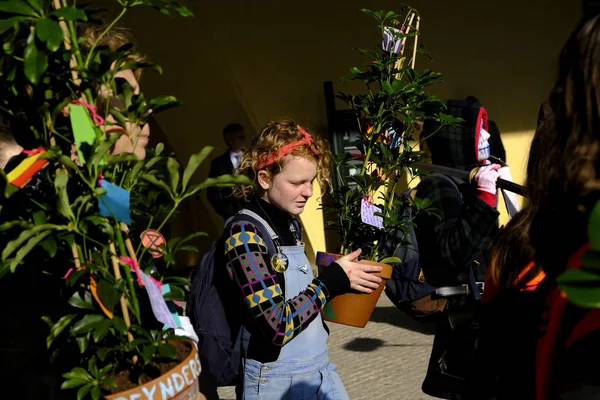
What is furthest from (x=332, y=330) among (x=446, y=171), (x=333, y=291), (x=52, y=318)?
(x=52, y=318)

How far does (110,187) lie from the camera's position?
4.93 ft

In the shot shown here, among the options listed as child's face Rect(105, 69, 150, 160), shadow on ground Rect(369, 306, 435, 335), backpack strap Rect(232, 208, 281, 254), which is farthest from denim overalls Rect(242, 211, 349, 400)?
shadow on ground Rect(369, 306, 435, 335)

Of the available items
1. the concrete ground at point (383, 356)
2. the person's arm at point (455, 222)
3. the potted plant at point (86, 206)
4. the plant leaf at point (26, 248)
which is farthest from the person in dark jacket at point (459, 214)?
the plant leaf at point (26, 248)

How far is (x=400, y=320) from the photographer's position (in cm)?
640

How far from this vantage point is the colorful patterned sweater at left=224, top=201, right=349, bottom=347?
7.26ft

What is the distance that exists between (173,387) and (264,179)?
1115 mm

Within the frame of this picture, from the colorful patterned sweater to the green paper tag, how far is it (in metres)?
0.82

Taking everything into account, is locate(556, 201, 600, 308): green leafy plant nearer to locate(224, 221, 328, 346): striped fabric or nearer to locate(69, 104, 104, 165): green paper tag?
locate(69, 104, 104, 165): green paper tag

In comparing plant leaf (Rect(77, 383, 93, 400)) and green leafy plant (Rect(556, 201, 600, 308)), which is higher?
green leafy plant (Rect(556, 201, 600, 308))

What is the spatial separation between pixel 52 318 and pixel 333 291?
101 centimetres

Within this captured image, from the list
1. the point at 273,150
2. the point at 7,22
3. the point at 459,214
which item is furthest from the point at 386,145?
the point at 7,22

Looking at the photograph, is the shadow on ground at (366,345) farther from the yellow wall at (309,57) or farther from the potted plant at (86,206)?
the potted plant at (86,206)

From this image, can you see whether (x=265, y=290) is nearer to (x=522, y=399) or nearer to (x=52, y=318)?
(x=52, y=318)

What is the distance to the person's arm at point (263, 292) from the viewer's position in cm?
221
